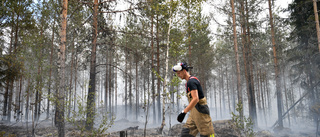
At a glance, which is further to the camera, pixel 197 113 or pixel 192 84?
pixel 197 113

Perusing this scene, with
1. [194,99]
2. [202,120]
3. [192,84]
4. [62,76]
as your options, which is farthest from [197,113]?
[62,76]

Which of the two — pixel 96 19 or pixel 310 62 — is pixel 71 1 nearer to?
pixel 96 19

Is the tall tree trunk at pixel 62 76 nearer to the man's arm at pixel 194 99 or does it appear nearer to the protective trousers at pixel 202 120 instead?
the protective trousers at pixel 202 120

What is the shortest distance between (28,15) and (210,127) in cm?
1230

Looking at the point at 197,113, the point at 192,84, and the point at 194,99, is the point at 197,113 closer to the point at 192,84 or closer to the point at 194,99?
the point at 194,99

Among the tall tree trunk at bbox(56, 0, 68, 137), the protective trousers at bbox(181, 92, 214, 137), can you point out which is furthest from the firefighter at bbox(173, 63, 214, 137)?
the tall tree trunk at bbox(56, 0, 68, 137)

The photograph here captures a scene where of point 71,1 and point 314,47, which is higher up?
point 71,1

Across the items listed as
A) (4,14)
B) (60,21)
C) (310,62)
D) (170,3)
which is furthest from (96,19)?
(310,62)

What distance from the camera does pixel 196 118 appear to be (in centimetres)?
359

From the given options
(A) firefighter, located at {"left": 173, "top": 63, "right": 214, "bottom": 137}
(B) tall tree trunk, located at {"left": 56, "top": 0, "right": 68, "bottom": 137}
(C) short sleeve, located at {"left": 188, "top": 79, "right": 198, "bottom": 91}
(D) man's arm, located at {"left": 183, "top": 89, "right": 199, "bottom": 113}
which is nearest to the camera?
(D) man's arm, located at {"left": 183, "top": 89, "right": 199, "bottom": 113}

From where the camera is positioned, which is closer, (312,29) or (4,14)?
(4,14)

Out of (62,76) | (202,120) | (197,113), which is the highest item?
(62,76)

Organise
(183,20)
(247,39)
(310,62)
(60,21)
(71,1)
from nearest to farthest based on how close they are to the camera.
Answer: (60,21) < (71,1) < (183,20) < (310,62) < (247,39)

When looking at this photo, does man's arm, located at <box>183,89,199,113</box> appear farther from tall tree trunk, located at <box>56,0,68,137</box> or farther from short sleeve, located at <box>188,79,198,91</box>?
tall tree trunk, located at <box>56,0,68,137</box>
